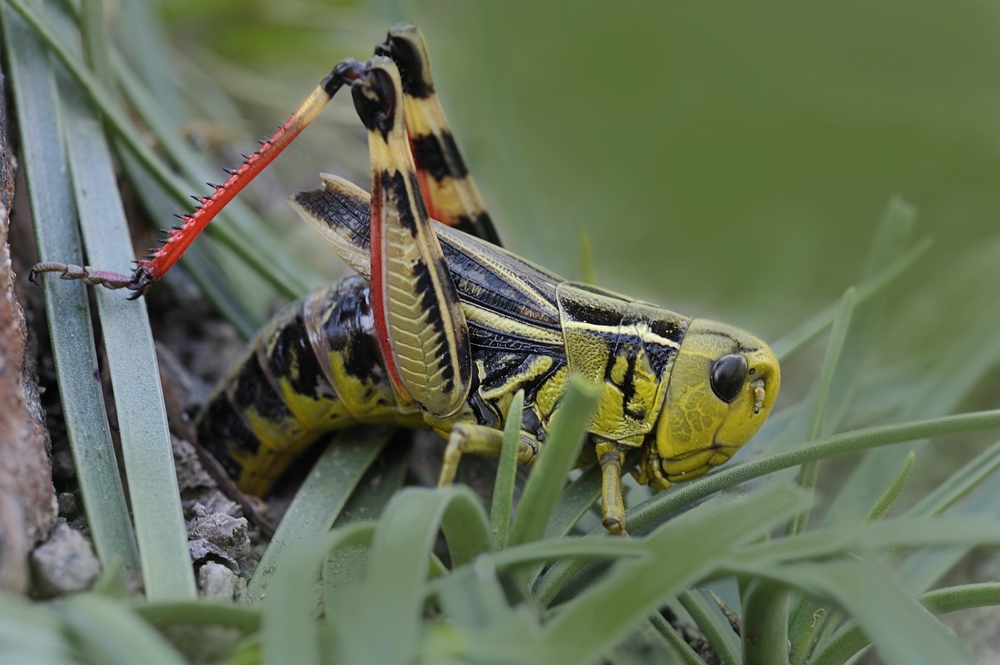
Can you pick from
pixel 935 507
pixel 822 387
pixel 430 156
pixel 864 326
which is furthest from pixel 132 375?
pixel 864 326

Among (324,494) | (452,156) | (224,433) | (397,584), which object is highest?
(452,156)

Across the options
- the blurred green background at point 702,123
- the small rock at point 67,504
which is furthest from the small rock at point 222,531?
the blurred green background at point 702,123

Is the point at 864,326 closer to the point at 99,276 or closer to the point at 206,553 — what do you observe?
the point at 206,553

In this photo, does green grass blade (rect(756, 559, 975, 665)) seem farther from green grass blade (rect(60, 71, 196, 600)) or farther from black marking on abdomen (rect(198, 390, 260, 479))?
black marking on abdomen (rect(198, 390, 260, 479))

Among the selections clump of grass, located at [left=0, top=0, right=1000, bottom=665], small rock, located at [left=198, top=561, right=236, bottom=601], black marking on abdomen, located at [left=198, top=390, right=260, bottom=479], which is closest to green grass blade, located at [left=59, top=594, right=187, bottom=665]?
clump of grass, located at [left=0, top=0, right=1000, bottom=665]

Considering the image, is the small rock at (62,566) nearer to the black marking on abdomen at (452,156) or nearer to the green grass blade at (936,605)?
the green grass blade at (936,605)

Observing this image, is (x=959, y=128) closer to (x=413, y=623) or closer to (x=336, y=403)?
(x=336, y=403)
